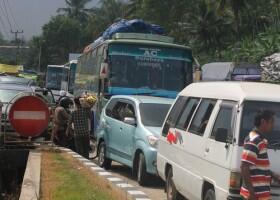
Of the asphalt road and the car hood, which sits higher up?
the car hood

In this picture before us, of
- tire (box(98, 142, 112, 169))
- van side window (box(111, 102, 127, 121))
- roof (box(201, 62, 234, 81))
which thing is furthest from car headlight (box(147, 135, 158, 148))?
roof (box(201, 62, 234, 81))

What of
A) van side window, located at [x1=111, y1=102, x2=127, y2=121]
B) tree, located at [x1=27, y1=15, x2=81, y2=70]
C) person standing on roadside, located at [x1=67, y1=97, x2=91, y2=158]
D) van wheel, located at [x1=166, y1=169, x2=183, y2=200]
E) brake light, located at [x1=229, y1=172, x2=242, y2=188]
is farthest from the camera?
tree, located at [x1=27, y1=15, x2=81, y2=70]

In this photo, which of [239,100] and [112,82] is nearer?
[239,100]

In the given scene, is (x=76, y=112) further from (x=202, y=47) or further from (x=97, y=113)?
(x=202, y=47)

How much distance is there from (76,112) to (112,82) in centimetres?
369

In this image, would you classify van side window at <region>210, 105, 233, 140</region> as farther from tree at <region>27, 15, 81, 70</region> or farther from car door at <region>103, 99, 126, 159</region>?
tree at <region>27, 15, 81, 70</region>

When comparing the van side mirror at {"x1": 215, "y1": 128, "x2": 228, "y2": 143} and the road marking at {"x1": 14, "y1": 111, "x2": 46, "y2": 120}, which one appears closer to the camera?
the van side mirror at {"x1": 215, "y1": 128, "x2": 228, "y2": 143}

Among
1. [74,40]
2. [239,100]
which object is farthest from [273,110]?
[74,40]

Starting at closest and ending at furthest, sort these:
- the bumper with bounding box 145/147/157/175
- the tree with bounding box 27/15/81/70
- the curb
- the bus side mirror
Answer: the curb, the bumper with bounding box 145/147/157/175, the bus side mirror, the tree with bounding box 27/15/81/70

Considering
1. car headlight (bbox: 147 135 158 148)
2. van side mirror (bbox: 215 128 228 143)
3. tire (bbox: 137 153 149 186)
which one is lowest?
tire (bbox: 137 153 149 186)

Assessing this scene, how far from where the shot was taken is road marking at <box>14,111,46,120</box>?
12508 millimetres

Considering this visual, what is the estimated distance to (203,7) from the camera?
65.9m

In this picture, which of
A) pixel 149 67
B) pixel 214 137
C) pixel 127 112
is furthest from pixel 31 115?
pixel 149 67

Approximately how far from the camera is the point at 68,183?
9.77 metres
